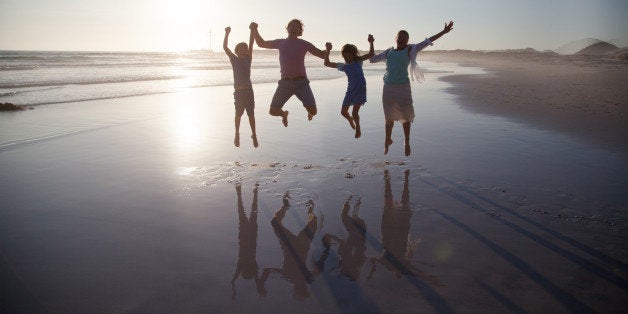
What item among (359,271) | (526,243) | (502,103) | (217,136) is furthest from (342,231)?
(502,103)

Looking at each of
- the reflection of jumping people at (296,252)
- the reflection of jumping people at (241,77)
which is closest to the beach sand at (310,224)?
the reflection of jumping people at (296,252)

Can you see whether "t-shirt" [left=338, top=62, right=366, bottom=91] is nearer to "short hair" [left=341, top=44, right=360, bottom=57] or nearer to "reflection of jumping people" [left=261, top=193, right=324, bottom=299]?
"short hair" [left=341, top=44, right=360, bottom=57]

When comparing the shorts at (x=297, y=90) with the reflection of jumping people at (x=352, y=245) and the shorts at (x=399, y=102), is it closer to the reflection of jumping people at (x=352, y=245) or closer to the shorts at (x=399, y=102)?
the shorts at (x=399, y=102)

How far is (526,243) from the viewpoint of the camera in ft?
12.9

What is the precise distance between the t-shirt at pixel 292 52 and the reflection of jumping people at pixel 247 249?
2.89 m

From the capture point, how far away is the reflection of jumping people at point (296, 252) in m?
3.33

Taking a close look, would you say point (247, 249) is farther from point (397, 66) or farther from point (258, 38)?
point (397, 66)

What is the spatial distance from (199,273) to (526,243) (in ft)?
10.6

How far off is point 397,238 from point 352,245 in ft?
1.70

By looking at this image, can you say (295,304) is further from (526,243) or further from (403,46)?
(403,46)

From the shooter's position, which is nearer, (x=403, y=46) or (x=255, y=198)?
(x=255, y=198)

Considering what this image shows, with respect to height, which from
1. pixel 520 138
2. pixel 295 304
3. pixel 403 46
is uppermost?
pixel 403 46

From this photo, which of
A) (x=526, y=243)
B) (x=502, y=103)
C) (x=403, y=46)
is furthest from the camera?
(x=502, y=103)

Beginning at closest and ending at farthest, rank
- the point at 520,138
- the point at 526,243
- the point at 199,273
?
the point at 199,273, the point at 526,243, the point at 520,138
